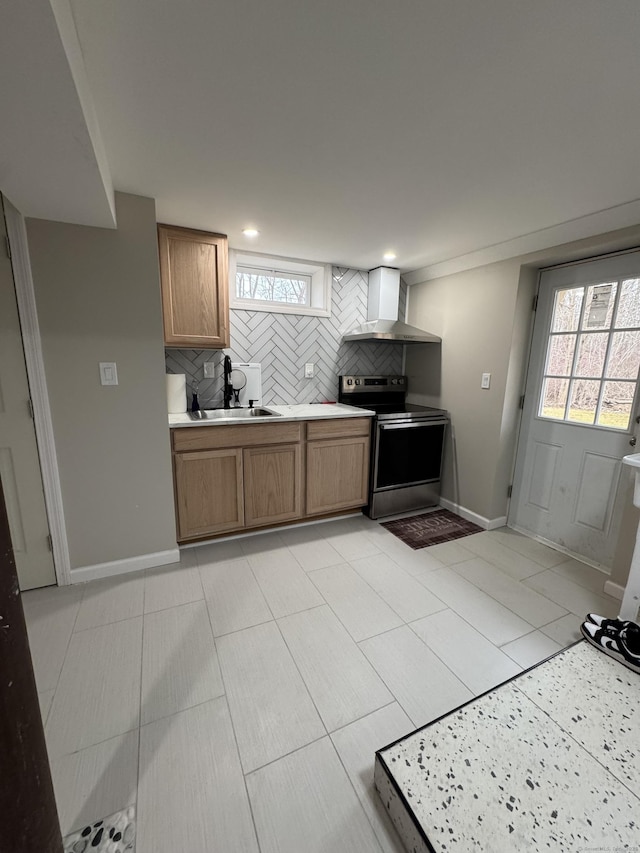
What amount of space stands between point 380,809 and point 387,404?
115 inches

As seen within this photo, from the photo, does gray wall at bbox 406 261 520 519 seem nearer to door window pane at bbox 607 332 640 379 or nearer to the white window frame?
door window pane at bbox 607 332 640 379

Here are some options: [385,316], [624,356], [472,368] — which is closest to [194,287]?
[385,316]

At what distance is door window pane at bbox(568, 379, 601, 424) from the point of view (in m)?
2.40

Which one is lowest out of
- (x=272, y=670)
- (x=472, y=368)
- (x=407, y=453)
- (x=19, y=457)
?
(x=272, y=670)

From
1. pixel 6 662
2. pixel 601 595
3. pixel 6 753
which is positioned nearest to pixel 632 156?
pixel 601 595

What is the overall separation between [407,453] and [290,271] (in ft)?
6.51

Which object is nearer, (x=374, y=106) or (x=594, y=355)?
(x=374, y=106)

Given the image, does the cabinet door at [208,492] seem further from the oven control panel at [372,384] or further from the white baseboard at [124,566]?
the oven control panel at [372,384]

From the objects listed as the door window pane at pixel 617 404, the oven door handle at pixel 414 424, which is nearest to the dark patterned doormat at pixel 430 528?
the oven door handle at pixel 414 424

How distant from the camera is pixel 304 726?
4.37 ft

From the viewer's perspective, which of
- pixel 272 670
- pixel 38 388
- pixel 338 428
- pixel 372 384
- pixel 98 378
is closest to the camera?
pixel 272 670

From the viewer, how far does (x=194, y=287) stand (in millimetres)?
2461

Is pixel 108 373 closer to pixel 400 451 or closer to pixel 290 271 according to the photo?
pixel 290 271

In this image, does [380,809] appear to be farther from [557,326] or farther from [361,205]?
[557,326]
